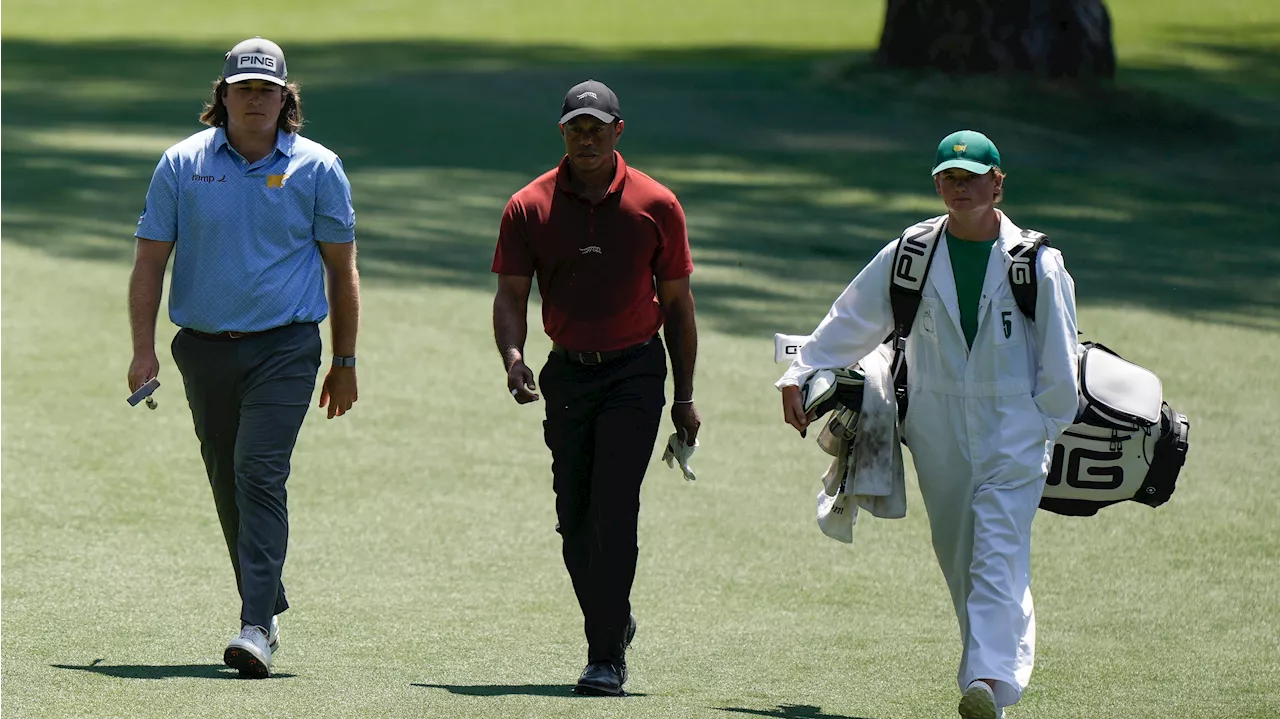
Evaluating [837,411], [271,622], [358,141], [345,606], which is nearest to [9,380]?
[345,606]

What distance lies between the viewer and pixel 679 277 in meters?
6.77

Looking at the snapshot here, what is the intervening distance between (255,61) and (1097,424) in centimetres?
294

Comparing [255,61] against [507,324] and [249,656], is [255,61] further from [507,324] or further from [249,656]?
[249,656]

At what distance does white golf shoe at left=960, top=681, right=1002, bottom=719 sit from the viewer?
5785mm

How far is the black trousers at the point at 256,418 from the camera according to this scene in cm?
661

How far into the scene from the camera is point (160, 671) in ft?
21.1

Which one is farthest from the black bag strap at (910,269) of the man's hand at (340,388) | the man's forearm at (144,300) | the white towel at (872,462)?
the man's forearm at (144,300)

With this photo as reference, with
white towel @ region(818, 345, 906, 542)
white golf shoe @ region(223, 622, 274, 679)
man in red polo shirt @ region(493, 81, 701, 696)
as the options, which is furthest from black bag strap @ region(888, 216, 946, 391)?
white golf shoe @ region(223, 622, 274, 679)

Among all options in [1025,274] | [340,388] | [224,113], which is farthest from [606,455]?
[224,113]

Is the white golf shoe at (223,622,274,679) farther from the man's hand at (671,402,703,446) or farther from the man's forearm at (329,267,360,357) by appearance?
the man's hand at (671,402,703,446)

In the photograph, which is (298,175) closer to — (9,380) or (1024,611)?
(1024,611)

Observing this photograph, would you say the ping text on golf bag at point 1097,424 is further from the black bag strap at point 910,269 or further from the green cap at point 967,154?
the green cap at point 967,154

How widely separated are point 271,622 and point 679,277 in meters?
1.77

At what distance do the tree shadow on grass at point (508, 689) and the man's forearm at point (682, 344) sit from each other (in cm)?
106
